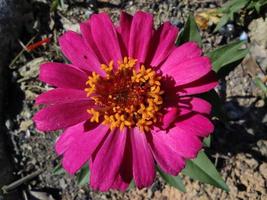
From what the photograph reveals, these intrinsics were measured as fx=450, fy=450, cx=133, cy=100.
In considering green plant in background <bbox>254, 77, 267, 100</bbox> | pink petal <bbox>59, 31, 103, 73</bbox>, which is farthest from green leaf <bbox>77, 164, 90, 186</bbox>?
green plant in background <bbox>254, 77, 267, 100</bbox>

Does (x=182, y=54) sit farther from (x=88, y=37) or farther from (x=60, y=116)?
(x=60, y=116)

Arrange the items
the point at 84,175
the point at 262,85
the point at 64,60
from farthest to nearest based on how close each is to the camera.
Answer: the point at 64,60 → the point at 262,85 → the point at 84,175

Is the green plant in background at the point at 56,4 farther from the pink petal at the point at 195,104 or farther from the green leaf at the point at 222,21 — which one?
the pink petal at the point at 195,104

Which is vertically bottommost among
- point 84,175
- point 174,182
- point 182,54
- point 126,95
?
point 174,182

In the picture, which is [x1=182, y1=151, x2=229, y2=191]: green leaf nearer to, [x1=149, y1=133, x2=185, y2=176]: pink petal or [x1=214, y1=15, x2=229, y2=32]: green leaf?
[x1=149, y1=133, x2=185, y2=176]: pink petal

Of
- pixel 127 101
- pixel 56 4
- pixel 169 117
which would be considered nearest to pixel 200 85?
pixel 169 117

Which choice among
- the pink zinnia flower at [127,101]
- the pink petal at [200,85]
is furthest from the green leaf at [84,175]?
the pink petal at [200,85]

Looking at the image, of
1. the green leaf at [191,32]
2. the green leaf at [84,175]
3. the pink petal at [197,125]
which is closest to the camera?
the pink petal at [197,125]
